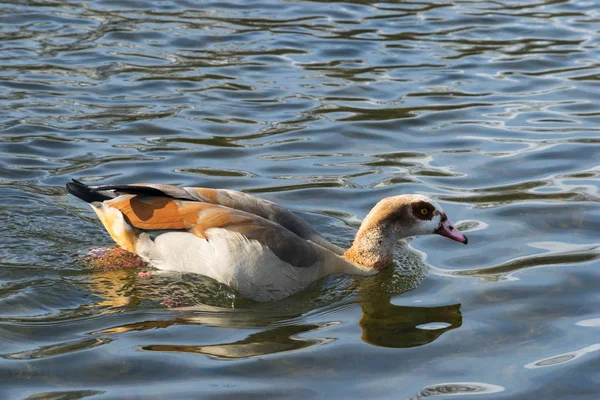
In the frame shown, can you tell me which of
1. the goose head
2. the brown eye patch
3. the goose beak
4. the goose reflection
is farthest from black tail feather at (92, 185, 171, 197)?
the goose beak

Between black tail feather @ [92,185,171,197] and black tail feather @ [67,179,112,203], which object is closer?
black tail feather @ [92,185,171,197]

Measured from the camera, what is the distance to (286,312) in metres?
7.88

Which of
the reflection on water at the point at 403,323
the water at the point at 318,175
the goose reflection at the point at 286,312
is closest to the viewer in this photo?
the water at the point at 318,175

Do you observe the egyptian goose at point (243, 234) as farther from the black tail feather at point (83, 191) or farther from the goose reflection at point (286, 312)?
the goose reflection at point (286, 312)

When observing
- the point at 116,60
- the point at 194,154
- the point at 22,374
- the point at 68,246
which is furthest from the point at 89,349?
the point at 116,60

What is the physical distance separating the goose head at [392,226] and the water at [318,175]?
0.23 meters

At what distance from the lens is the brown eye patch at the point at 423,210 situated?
875cm

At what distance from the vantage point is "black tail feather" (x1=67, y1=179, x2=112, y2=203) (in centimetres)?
871

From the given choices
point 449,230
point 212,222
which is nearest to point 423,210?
point 449,230

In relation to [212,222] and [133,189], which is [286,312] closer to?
[212,222]

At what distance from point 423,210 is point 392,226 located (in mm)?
324

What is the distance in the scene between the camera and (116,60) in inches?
580

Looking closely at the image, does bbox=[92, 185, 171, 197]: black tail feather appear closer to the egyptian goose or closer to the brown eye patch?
the egyptian goose

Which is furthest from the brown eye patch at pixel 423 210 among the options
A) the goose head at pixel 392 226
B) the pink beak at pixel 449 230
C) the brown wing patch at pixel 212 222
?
the brown wing patch at pixel 212 222
